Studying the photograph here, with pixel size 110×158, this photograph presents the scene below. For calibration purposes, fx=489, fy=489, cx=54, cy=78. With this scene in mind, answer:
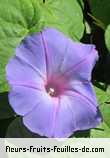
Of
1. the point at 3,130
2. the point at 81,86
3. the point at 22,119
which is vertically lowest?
the point at 3,130

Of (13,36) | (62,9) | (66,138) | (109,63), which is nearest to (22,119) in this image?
(66,138)

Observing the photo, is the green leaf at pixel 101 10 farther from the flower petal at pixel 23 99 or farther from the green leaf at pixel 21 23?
the flower petal at pixel 23 99

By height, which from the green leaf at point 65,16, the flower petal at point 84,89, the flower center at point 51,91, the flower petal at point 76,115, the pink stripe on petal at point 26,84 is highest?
the green leaf at point 65,16

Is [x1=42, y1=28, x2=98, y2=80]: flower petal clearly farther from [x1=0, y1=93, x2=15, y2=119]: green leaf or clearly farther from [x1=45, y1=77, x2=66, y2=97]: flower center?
[x1=0, y1=93, x2=15, y2=119]: green leaf

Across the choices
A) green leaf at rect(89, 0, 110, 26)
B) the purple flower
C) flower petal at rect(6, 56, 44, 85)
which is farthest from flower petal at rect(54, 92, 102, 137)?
green leaf at rect(89, 0, 110, 26)

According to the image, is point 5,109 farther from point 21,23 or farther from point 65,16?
point 65,16

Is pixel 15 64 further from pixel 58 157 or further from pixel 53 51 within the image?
pixel 58 157

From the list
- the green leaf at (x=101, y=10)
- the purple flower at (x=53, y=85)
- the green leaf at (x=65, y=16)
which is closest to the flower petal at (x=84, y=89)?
the purple flower at (x=53, y=85)
